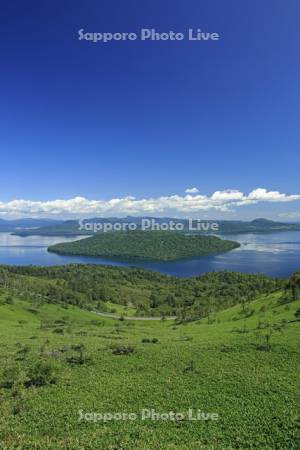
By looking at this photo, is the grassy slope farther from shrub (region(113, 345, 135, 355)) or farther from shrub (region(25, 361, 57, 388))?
shrub (region(25, 361, 57, 388))

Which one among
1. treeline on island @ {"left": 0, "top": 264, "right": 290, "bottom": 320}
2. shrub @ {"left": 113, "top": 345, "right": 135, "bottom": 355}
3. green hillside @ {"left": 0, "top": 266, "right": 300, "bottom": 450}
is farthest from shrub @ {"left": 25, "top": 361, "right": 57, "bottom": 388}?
treeline on island @ {"left": 0, "top": 264, "right": 290, "bottom": 320}

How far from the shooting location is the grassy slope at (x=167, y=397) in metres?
14.8

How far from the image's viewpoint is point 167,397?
1894 centimetres

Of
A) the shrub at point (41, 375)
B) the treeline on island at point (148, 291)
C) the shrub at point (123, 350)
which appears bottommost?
the treeline on island at point (148, 291)

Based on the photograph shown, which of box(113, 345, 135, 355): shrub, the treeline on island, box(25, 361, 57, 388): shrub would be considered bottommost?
the treeline on island

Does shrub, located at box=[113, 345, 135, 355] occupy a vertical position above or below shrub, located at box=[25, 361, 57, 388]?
below

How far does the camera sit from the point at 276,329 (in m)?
33.5

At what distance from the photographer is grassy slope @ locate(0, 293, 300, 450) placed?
14.8m

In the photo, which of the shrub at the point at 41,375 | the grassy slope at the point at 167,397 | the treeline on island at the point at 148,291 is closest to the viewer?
the grassy slope at the point at 167,397

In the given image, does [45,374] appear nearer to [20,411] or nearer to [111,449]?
[20,411]

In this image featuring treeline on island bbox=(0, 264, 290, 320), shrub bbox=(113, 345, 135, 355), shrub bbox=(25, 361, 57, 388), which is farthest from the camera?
treeline on island bbox=(0, 264, 290, 320)

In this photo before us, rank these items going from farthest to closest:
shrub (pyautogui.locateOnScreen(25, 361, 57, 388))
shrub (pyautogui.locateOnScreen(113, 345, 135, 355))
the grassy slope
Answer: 1. shrub (pyautogui.locateOnScreen(113, 345, 135, 355))
2. shrub (pyautogui.locateOnScreen(25, 361, 57, 388))
3. the grassy slope

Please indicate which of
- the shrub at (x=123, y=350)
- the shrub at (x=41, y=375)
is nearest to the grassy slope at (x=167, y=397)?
the shrub at (x=123, y=350)

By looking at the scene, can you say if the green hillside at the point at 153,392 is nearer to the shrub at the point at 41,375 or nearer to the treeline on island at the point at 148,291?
the shrub at the point at 41,375
